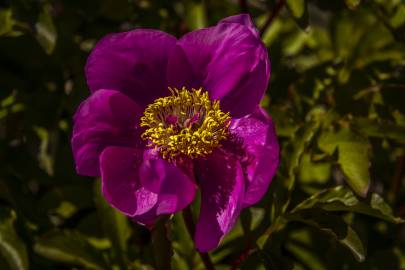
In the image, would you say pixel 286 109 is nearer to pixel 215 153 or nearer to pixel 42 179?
pixel 215 153

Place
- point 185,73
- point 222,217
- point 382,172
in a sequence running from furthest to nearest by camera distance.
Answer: point 382,172 < point 185,73 < point 222,217

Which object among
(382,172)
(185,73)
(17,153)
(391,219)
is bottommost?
(382,172)

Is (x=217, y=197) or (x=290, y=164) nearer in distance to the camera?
(x=217, y=197)

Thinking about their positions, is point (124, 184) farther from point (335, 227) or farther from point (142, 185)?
point (335, 227)

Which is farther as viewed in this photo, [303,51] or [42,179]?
[303,51]

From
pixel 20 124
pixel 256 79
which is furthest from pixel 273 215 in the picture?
pixel 20 124

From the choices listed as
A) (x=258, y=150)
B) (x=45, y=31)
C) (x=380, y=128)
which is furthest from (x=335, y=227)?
(x=45, y=31)

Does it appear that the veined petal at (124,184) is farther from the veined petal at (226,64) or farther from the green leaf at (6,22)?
the green leaf at (6,22)
